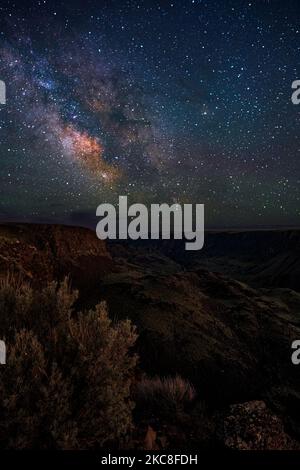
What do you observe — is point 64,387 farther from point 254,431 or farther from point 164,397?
point 254,431

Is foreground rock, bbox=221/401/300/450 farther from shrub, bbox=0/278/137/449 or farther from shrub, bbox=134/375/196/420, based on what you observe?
shrub, bbox=0/278/137/449

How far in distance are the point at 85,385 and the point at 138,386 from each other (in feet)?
5.56

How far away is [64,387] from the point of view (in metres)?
3.12

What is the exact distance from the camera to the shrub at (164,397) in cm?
434

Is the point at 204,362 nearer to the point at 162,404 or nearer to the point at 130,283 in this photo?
the point at 162,404

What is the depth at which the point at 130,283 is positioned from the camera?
10062 mm

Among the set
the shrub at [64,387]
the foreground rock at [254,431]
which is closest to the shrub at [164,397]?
the foreground rock at [254,431]

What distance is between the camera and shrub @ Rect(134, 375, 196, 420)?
4340mm

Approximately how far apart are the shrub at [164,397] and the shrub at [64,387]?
89 cm

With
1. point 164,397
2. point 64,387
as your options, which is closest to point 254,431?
point 164,397

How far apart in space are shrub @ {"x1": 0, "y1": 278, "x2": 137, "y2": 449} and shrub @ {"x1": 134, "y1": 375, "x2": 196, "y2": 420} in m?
0.89

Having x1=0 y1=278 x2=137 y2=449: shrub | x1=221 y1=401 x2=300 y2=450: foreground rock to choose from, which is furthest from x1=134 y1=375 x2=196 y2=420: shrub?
x1=0 y1=278 x2=137 y2=449: shrub
